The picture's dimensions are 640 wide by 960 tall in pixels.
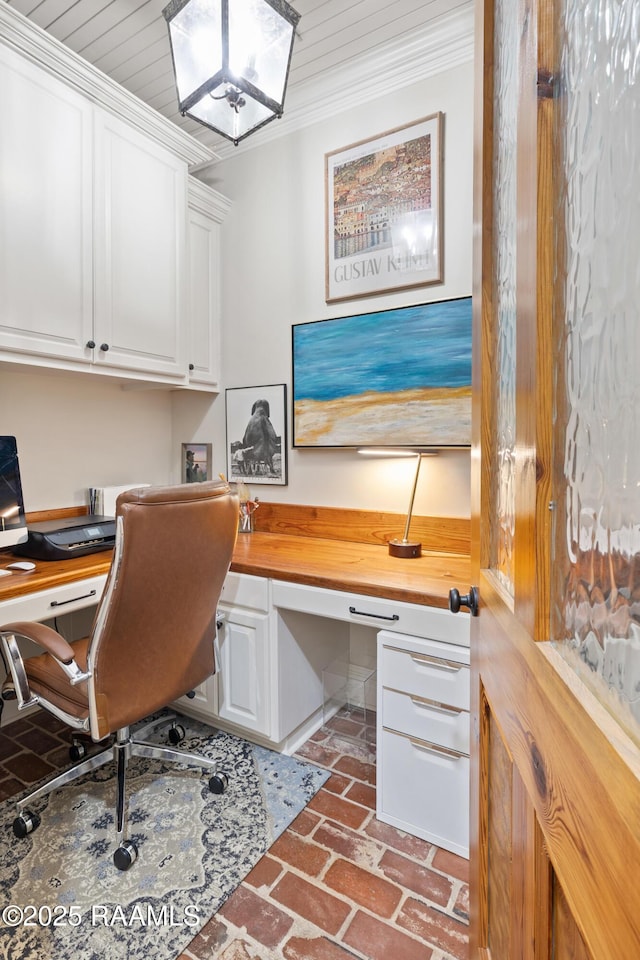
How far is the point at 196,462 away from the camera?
9.19 ft

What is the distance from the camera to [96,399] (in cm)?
246

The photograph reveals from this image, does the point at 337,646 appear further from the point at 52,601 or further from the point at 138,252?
the point at 138,252

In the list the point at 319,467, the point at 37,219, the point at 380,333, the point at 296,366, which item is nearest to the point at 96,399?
the point at 37,219

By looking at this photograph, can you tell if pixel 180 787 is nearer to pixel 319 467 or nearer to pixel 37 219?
pixel 319 467

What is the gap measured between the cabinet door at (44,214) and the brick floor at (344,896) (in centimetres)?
174

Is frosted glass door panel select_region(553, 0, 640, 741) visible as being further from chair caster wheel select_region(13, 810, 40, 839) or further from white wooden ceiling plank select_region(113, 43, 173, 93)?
white wooden ceiling plank select_region(113, 43, 173, 93)

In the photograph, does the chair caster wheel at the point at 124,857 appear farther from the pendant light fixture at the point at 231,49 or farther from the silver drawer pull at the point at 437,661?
the pendant light fixture at the point at 231,49

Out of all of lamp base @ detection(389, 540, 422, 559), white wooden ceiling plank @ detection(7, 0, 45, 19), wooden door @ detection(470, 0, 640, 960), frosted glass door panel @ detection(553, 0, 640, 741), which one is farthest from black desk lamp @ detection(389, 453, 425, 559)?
white wooden ceiling plank @ detection(7, 0, 45, 19)

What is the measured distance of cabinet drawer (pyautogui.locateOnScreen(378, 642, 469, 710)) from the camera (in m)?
1.46

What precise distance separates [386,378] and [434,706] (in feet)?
4.31

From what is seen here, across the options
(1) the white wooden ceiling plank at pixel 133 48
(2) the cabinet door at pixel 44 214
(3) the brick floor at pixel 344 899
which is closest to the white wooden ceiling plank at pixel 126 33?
(1) the white wooden ceiling plank at pixel 133 48

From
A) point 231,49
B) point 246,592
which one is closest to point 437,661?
point 246,592

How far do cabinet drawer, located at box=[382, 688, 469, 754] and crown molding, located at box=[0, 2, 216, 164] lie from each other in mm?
2531

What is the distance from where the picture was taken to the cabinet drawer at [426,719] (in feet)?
4.76
